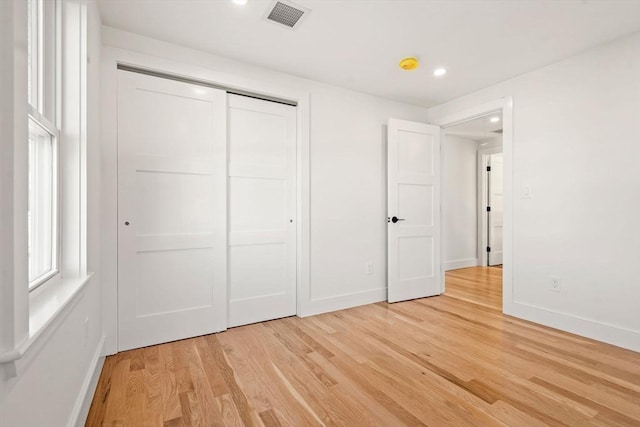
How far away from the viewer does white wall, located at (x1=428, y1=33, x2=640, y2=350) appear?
7.64ft

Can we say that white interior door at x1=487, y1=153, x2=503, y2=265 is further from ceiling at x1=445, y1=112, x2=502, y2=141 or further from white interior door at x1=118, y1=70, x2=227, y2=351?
white interior door at x1=118, y1=70, x2=227, y2=351

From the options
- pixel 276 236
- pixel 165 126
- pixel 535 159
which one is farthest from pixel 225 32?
pixel 535 159

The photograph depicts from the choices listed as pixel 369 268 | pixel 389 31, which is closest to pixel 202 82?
pixel 389 31

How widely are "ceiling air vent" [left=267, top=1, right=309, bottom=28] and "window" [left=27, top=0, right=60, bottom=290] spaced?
1213 mm

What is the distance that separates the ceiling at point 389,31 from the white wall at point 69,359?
631 millimetres

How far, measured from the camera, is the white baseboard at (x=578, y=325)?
90.4 inches

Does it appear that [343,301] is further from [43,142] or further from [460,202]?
[460,202]

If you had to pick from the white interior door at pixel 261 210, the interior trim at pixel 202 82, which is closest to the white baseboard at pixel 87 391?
the white interior door at pixel 261 210

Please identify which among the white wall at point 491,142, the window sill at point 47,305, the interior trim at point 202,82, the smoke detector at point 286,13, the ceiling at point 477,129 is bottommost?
the window sill at point 47,305

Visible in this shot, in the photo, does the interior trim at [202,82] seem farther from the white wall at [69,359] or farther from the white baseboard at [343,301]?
the white baseboard at [343,301]

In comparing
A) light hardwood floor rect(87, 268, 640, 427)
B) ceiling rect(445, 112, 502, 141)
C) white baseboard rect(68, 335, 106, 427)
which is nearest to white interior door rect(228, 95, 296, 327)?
light hardwood floor rect(87, 268, 640, 427)

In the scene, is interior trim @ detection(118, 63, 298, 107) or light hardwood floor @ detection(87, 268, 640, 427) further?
interior trim @ detection(118, 63, 298, 107)

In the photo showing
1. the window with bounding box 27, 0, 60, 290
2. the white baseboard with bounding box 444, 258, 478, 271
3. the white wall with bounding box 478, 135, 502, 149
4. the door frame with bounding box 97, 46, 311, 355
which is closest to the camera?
the window with bounding box 27, 0, 60, 290

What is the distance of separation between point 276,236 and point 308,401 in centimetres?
157
